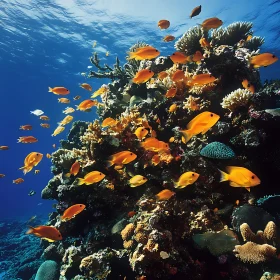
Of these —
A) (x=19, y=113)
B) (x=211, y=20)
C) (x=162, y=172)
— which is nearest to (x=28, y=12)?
(x=211, y=20)

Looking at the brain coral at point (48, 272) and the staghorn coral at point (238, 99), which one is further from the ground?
the staghorn coral at point (238, 99)

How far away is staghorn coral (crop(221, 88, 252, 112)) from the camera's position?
552 cm

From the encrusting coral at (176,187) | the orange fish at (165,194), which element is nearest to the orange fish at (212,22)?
the encrusting coral at (176,187)

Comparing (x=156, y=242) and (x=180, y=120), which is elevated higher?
(x=180, y=120)

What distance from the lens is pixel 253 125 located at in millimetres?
5219

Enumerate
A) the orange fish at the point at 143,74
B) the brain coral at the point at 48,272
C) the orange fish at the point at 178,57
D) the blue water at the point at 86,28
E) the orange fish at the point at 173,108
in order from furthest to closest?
the blue water at the point at 86,28 < the brain coral at the point at 48,272 < the orange fish at the point at 173,108 < the orange fish at the point at 178,57 < the orange fish at the point at 143,74

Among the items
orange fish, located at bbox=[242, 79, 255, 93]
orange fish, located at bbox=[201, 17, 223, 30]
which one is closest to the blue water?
orange fish, located at bbox=[201, 17, 223, 30]

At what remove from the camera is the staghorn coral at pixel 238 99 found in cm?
552

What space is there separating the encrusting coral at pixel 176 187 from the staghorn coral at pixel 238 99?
0.08 feet

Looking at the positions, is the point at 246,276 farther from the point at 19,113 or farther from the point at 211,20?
the point at 19,113

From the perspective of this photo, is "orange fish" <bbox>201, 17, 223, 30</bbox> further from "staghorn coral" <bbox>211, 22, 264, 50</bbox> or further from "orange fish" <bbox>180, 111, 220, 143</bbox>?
"orange fish" <bbox>180, 111, 220, 143</bbox>

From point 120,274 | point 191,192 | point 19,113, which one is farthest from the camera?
point 19,113

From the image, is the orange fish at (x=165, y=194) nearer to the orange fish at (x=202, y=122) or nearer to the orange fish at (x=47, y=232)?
the orange fish at (x=202, y=122)

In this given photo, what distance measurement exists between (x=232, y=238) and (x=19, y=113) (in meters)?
62.8
